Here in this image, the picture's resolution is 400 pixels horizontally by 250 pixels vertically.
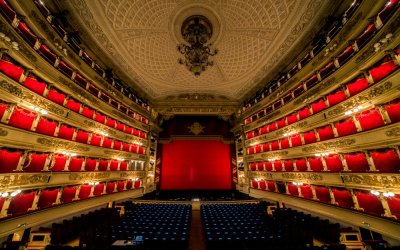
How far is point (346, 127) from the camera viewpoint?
792cm

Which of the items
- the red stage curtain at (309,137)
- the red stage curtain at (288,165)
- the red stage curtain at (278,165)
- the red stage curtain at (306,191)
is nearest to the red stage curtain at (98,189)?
the red stage curtain at (278,165)

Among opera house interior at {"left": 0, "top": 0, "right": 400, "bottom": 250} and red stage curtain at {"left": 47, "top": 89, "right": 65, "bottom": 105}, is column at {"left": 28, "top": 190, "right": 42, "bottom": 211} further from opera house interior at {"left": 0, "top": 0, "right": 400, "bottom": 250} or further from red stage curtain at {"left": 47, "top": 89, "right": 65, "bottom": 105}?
red stage curtain at {"left": 47, "top": 89, "right": 65, "bottom": 105}

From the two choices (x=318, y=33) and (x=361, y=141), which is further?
(x=318, y=33)

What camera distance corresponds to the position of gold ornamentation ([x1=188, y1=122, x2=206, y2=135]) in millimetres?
19156

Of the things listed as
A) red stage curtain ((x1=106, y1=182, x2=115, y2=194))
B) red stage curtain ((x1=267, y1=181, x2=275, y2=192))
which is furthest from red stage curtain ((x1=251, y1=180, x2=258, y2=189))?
red stage curtain ((x1=106, y1=182, x2=115, y2=194))

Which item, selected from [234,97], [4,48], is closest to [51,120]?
[4,48]

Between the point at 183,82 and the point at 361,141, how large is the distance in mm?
13212

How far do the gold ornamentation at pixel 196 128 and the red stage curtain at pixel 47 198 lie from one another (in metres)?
13.3

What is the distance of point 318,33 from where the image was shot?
902 centimetres

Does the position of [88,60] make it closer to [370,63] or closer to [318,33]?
[318,33]

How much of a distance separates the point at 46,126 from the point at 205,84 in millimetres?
12227

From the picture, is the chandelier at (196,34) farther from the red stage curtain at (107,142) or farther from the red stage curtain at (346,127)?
the red stage curtain at (107,142)

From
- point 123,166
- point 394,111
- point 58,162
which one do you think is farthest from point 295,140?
point 58,162

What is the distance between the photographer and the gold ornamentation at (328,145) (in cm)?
750
